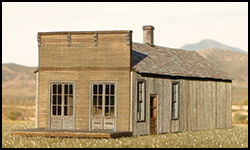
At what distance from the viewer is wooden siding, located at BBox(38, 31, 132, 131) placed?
23.8m

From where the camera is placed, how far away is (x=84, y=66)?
24.3 m

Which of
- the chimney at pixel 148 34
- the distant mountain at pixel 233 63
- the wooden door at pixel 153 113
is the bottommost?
the wooden door at pixel 153 113

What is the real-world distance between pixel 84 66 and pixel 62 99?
2196mm

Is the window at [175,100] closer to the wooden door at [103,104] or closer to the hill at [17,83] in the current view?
the wooden door at [103,104]

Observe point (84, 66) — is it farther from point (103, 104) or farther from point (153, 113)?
point (153, 113)

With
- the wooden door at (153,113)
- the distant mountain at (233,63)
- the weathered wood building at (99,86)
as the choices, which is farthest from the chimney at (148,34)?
the distant mountain at (233,63)

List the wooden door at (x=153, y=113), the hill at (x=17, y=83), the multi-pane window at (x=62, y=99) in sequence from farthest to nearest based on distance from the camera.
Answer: the hill at (x=17, y=83)
the wooden door at (x=153, y=113)
the multi-pane window at (x=62, y=99)

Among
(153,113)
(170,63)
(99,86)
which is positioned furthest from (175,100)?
(99,86)

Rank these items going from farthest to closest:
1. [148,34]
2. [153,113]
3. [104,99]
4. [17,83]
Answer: [17,83]
[148,34]
[153,113]
[104,99]

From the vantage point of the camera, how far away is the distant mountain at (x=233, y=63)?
139m

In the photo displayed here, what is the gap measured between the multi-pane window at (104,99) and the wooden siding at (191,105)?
1.25m

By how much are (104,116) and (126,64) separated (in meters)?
3.03

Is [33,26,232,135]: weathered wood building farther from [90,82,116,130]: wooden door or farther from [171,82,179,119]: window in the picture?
[171,82,179,119]: window

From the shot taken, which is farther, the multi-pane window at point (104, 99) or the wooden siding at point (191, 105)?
the wooden siding at point (191, 105)
